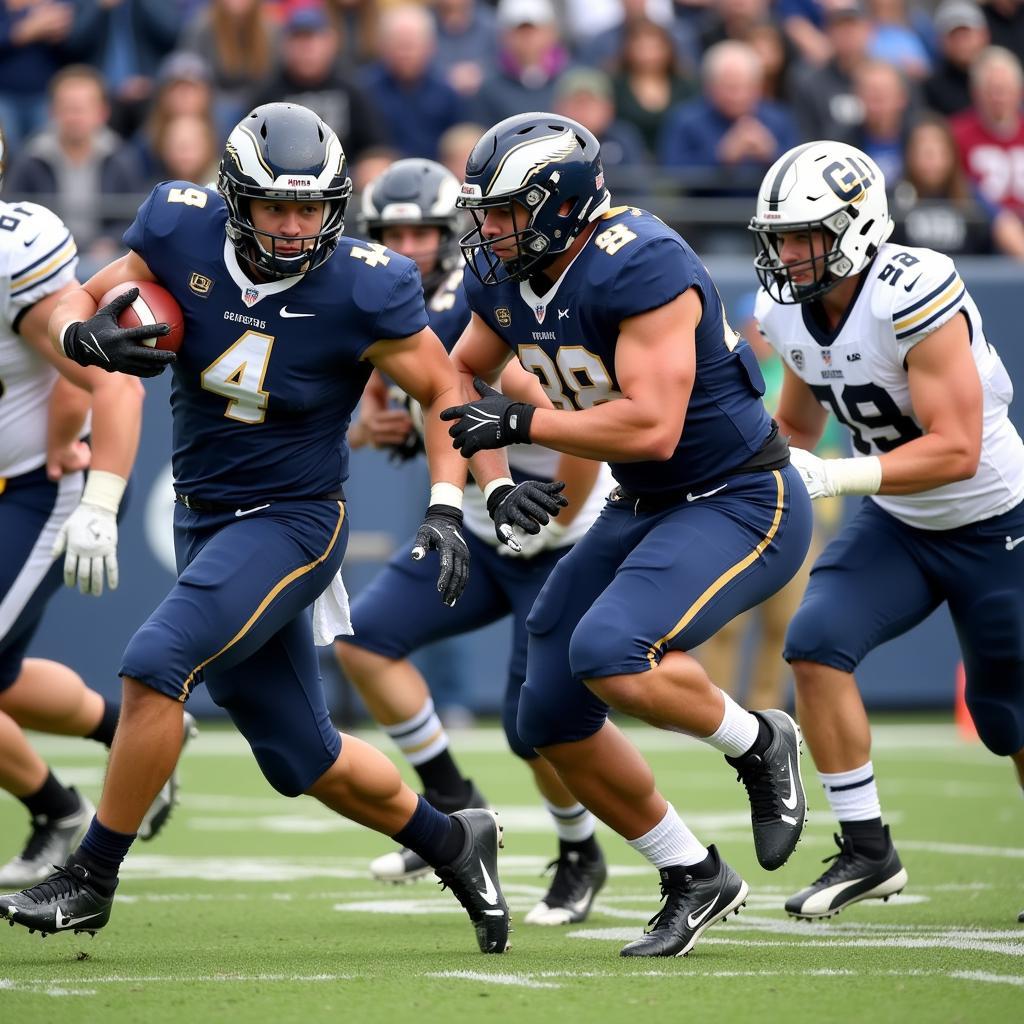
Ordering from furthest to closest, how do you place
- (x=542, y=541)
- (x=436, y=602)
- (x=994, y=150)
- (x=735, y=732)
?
(x=994, y=150)
(x=436, y=602)
(x=542, y=541)
(x=735, y=732)

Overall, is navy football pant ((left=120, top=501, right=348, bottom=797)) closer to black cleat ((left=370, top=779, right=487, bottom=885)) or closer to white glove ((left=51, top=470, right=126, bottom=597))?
white glove ((left=51, top=470, right=126, bottom=597))

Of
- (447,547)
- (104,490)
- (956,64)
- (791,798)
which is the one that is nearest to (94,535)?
(104,490)

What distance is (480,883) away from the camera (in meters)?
4.22

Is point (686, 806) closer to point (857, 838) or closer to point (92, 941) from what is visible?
point (857, 838)

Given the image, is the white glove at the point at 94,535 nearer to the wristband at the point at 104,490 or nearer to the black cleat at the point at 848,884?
the wristband at the point at 104,490

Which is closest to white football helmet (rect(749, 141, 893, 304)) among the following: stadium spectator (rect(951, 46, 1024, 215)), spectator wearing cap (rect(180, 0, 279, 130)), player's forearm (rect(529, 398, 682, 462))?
player's forearm (rect(529, 398, 682, 462))

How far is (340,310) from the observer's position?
4.07 meters

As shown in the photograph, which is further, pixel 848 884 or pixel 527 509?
pixel 848 884

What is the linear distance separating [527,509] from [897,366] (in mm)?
1143

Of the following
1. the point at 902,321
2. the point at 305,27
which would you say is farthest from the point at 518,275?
the point at 305,27

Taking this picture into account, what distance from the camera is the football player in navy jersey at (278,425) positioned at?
3.98 m

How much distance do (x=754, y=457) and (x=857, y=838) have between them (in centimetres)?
107

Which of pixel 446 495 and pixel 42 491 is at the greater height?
pixel 446 495

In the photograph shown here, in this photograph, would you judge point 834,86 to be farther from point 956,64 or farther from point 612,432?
point 612,432
